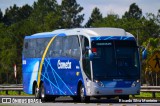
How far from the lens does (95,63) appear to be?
34.6 m

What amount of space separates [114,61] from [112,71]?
17.9 inches

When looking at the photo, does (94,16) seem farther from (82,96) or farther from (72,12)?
(82,96)

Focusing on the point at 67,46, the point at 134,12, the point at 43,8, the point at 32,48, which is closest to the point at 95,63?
the point at 67,46

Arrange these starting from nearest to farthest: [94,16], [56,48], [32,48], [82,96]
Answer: [82,96] < [56,48] < [32,48] < [94,16]

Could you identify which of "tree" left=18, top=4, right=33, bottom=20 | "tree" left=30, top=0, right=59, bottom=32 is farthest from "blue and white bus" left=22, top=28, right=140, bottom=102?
"tree" left=18, top=4, right=33, bottom=20

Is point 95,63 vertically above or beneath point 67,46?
beneath

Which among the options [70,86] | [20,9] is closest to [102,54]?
[70,86]

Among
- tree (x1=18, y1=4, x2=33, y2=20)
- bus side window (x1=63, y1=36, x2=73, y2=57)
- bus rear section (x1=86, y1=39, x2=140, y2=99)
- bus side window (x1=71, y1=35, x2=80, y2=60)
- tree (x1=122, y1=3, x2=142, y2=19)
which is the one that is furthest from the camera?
tree (x1=18, y1=4, x2=33, y2=20)

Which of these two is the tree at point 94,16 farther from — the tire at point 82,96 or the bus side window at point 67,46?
the tire at point 82,96

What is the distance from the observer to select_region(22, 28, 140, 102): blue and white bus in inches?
1358

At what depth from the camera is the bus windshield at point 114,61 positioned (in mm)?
34562

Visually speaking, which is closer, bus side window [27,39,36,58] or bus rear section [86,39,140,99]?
bus rear section [86,39,140,99]

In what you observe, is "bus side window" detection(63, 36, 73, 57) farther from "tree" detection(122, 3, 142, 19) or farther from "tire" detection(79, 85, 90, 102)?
"tree" detection(122, 3, 142, 19)

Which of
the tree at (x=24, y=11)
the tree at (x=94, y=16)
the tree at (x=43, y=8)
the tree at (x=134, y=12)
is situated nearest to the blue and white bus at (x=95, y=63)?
the tree at (x=43, y=8)
